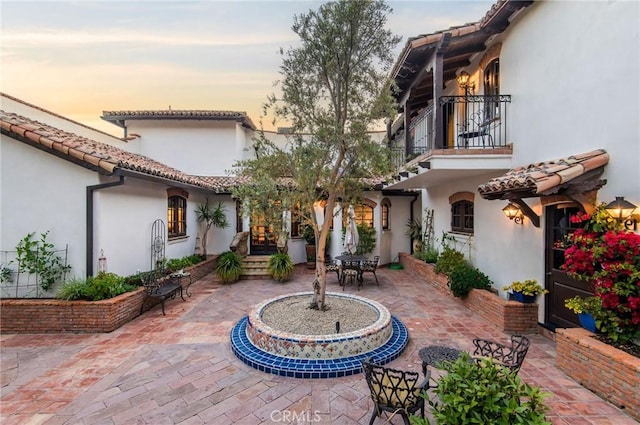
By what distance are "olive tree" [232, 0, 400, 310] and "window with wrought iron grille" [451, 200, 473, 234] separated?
4.83m

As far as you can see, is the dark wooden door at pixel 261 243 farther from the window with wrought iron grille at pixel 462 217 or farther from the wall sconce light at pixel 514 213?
the wall sconce light at pixel 514 213

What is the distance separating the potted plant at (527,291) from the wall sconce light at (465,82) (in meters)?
5.60

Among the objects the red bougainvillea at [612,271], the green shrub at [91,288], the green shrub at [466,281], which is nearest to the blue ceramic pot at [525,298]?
the green shrub at [466,281]

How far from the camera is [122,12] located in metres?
8.29

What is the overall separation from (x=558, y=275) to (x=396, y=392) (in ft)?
14.9

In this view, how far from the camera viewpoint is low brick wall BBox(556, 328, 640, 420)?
3375 millimetres

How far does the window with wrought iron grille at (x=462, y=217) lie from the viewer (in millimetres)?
9055

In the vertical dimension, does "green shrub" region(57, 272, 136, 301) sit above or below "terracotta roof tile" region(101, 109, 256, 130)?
below

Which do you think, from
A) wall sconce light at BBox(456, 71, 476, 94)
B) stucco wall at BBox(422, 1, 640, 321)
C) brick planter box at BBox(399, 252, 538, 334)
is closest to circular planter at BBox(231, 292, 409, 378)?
brick planter box at BBox(399, 252, 538, 334)

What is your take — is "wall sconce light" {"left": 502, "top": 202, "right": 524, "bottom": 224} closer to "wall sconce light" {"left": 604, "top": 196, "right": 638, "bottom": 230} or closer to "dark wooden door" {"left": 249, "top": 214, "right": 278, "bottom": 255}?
"wall sconce light" {"left": 604, "top": 196, "right": 638, "bottom": 230}

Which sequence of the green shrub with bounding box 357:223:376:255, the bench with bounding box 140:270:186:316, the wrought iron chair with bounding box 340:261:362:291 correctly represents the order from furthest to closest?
1. the green shrub with bounding box 357:223:376:255
2. the wrought iron chair with bounding box 340:261:362:291
3. the bench with bounding box 140:270:186:316

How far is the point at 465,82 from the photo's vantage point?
27.3 ft

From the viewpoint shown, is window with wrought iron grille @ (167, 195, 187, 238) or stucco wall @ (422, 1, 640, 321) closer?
stucco wall @ (422, 1, 640, 321)

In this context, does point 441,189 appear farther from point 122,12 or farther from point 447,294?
point 122,12
